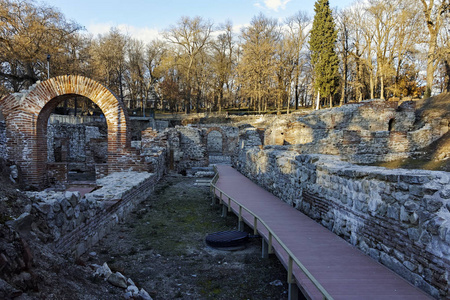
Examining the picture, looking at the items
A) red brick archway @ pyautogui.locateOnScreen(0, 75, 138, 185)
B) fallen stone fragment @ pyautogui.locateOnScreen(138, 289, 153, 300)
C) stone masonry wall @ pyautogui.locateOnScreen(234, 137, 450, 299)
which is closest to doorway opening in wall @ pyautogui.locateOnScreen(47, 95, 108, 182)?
red brick archway @ pyautogui.locateOnScreen(0, 75, 138, 185)

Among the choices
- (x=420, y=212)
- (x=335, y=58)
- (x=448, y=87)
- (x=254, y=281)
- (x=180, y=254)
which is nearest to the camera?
(x=420, y=212)

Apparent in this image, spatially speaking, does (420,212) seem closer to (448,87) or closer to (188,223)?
(188,223)

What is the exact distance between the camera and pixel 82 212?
5.14 metres

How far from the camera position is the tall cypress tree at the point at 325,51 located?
1357 inches

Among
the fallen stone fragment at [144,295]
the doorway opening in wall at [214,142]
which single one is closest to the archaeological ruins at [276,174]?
the fallen stone fragment at [144,295]

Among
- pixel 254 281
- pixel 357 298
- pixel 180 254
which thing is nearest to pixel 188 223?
pixel 180 254

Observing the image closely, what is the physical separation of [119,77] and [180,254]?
1680 inches

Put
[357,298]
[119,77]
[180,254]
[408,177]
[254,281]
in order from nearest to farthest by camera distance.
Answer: [357,298], [408,177], [254,281], [180,254], [119,77]

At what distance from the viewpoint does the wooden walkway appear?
3.39 metres

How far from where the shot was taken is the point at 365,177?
15.5 ft

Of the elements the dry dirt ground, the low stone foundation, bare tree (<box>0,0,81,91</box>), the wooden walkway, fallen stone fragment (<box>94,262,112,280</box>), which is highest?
bare tree (<box>0,0,81,91</box>)

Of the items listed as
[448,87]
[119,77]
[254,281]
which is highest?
[119,77]

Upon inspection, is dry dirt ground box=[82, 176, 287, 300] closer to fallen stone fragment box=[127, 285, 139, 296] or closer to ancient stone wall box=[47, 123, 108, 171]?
fallen stone fragment box=[127, 285, 139, 296]

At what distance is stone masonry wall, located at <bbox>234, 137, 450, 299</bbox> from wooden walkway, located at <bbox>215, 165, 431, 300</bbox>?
19 cm
